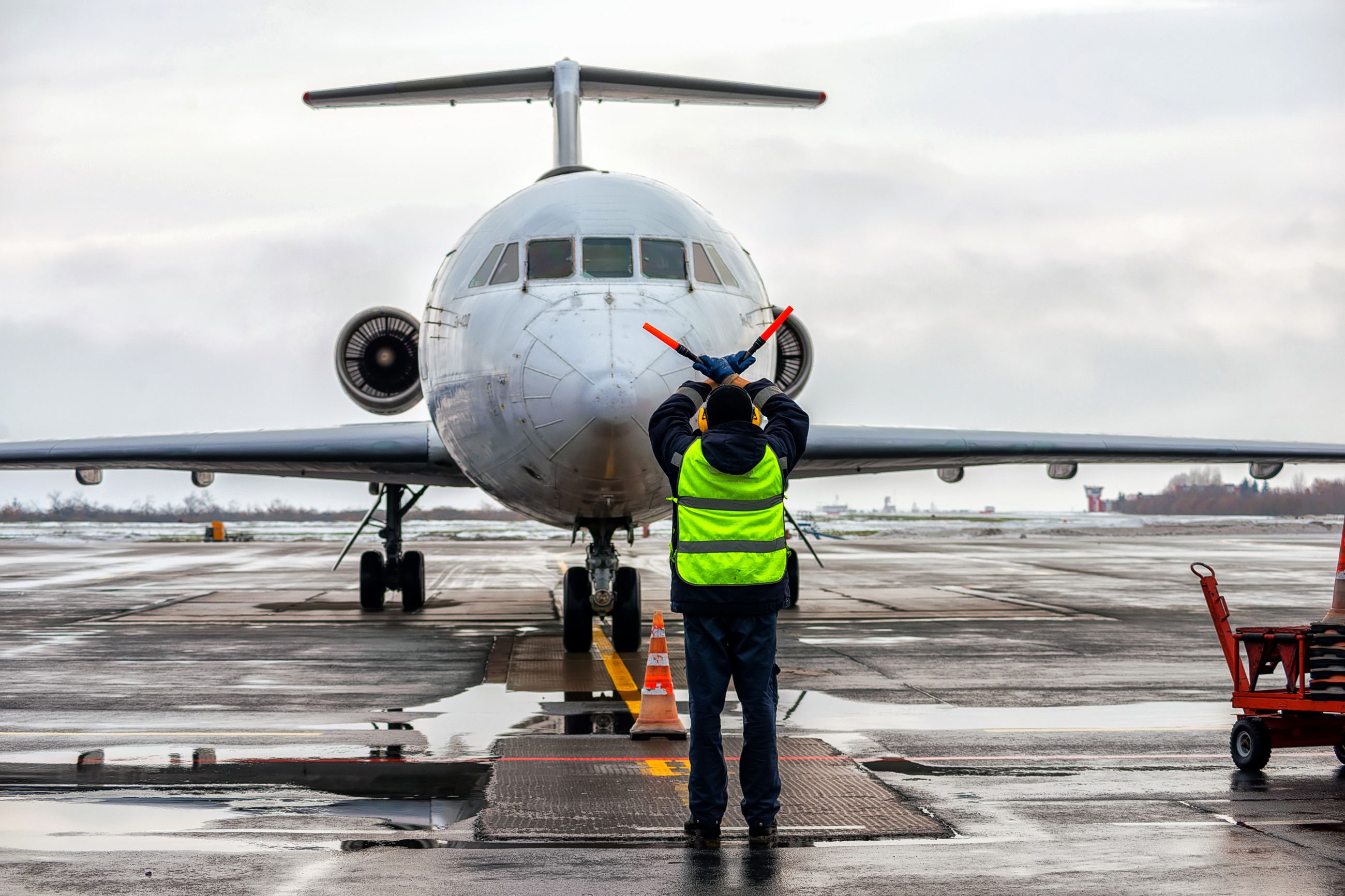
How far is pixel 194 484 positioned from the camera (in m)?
20.1

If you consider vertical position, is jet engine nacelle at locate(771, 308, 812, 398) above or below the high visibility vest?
above

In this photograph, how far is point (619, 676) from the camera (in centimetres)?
1035

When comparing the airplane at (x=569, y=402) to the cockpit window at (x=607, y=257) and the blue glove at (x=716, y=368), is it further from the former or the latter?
the blue glove at (x=716, y=368)

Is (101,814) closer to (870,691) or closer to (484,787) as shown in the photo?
(484,787)

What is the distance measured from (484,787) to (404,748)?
111 centimetres

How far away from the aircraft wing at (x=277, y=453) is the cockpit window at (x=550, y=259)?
3.70 meters

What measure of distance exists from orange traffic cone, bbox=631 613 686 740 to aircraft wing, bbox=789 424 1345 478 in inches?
290

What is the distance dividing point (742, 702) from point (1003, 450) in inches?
443

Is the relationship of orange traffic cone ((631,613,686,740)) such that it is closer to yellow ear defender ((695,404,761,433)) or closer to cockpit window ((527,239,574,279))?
yellow ear defender ((695,404,761,433))

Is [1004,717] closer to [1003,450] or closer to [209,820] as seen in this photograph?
[209,820]

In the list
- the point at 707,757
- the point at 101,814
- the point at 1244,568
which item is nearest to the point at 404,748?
the point at 101,814

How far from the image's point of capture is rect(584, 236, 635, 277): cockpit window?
1066 cm

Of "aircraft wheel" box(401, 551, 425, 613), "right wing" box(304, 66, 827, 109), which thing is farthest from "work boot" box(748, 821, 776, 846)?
"right wing" box(304, 66, 827, 109)

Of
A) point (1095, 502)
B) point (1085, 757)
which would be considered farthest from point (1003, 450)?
point (1095, 502)
